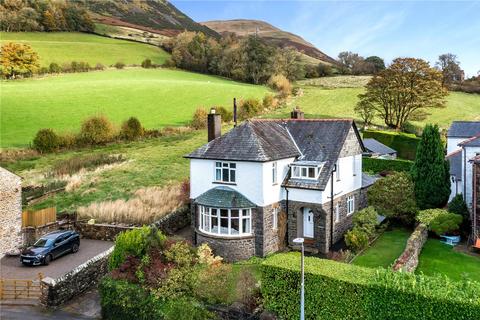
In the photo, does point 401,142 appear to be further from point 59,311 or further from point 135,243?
point 59,311

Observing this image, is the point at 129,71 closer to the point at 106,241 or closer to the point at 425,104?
the point at 425,104

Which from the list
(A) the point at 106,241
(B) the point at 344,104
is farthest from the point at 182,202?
(B) the point at 344,104

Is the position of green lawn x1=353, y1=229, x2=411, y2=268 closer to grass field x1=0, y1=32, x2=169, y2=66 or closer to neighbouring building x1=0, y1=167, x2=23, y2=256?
neighbouring building x1=0, y1=167, x2=23, y2=256

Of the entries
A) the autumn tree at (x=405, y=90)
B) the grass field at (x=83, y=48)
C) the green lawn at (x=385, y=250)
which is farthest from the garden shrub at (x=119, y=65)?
the green lawn at (x=385, y=250)

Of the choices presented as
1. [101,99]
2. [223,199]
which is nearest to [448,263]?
[223,199]

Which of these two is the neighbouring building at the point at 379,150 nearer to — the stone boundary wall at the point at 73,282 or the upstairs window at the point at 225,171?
the upstairs window at the point at 225,171
